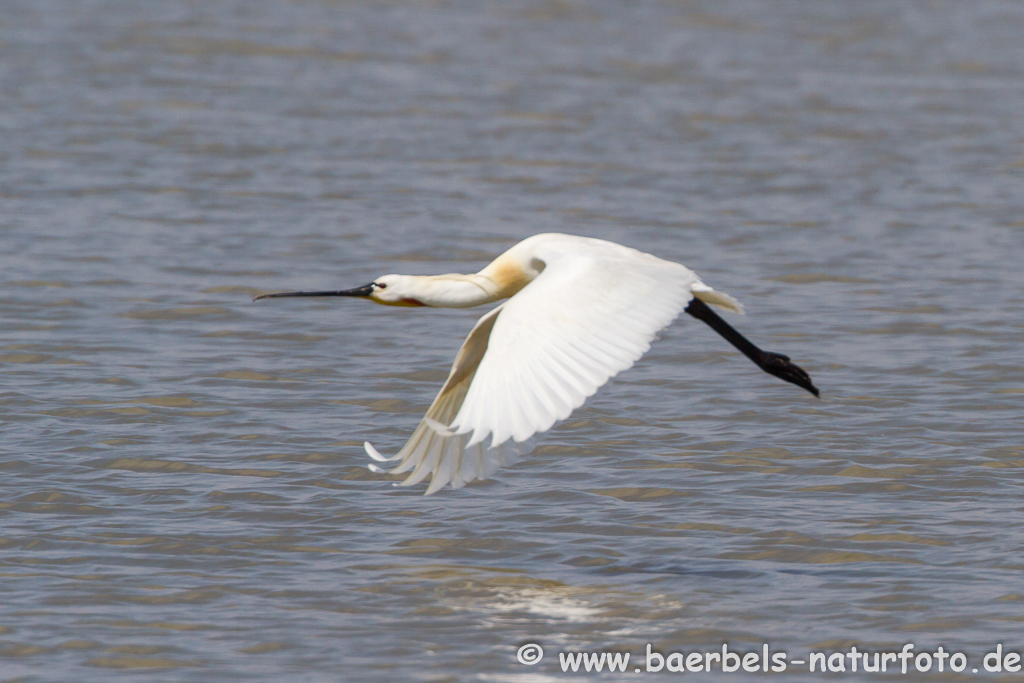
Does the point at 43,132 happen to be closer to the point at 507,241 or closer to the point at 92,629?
the point at 507,241

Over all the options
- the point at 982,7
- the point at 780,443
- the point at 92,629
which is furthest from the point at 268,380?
the point at 982,7

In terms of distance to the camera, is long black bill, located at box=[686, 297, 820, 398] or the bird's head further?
long black bill, located at box=[686, 297, 820, 398]

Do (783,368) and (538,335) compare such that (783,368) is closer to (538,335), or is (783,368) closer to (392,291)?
(392,291)

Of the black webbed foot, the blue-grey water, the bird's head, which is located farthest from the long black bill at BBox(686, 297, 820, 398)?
the bird's head

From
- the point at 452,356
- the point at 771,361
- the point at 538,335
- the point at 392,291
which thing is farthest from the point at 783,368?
the point at 452,356

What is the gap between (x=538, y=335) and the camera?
5.77m

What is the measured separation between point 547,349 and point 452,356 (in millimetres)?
3997

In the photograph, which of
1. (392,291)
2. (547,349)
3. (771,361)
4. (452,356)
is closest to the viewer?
(547,349)

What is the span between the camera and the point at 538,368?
563 cm

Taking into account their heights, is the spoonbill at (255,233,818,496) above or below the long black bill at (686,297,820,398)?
above

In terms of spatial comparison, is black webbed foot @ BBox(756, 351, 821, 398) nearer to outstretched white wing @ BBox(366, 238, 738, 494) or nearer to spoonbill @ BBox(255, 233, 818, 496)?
spoonbill @ BBox(255, 233, 818, 496)

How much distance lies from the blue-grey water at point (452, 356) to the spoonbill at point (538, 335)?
45 centimetres

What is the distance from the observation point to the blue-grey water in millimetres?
6039

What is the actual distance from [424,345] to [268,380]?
1.12m
